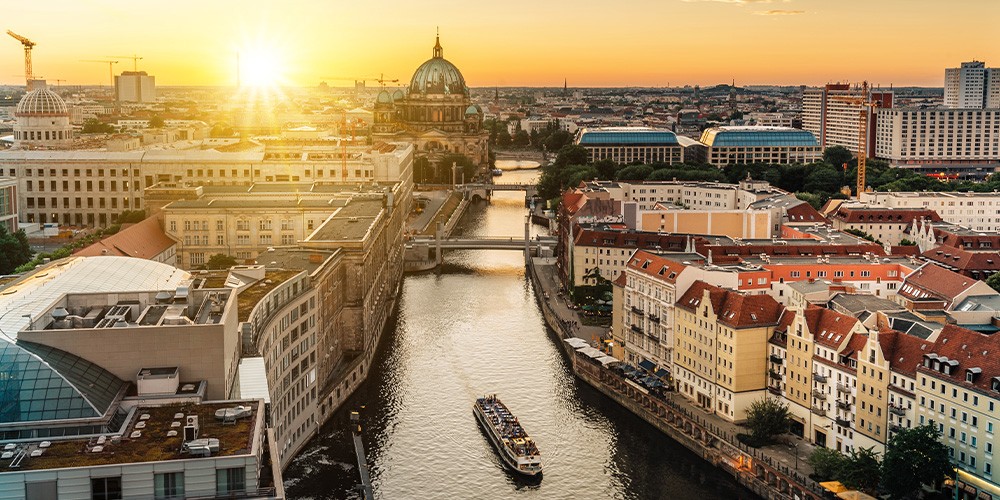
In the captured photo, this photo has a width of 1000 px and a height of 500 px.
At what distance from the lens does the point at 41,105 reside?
88.7 metres

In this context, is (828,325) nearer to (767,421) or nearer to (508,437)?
(767,421)

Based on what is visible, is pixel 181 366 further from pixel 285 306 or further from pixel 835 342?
pixel 835 342

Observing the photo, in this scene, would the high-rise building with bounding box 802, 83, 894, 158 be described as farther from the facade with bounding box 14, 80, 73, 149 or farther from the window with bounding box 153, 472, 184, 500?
the window with bounding box 153, 472, 184, 500

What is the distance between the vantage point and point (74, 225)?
74.4 meters

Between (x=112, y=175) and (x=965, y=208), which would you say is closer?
(x=965, y=208)

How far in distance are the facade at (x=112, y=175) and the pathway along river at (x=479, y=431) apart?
2231cm

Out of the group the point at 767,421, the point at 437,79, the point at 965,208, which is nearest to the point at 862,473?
the point at 767,421

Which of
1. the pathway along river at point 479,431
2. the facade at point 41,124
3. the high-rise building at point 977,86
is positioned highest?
the high-rise building at point 977,86

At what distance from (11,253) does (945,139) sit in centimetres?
9907

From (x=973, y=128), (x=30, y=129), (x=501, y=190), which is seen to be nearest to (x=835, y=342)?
(x=30, y=129)

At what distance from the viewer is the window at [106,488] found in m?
18.0

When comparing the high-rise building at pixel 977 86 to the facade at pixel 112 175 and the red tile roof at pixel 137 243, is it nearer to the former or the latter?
the facade at pixel 112 175

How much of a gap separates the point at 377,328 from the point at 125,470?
32612mm

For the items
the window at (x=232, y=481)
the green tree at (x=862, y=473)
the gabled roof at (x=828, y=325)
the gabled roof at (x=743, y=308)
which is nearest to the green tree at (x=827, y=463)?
the green tree at (x=862, y=473)
